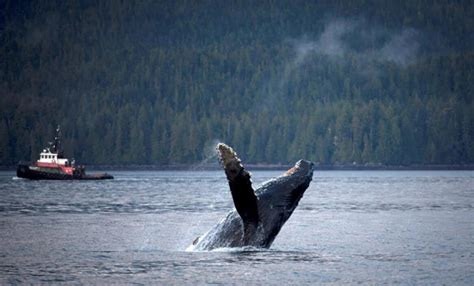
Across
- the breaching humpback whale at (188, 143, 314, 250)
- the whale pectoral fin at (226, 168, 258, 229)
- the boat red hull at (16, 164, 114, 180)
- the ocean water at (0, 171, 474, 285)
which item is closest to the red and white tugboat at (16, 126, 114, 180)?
the boat red hull at (16, 164, 114, 180)

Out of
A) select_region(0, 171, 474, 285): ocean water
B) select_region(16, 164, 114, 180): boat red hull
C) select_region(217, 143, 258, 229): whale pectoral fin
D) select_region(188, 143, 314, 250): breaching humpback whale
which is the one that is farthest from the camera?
select_region(16, 164, 114, 180): boat red hull

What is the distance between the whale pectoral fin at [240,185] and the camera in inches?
1236

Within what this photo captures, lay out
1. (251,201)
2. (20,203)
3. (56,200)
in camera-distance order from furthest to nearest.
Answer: (56,200) → (20,203) → (251,201)

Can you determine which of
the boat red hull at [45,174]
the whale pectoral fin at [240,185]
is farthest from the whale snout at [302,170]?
the boat red hull at [45,174]

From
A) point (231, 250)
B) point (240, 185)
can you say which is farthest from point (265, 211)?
point (240, 185)

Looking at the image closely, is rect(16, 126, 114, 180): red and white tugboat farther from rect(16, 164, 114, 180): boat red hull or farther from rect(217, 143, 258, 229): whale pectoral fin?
rect(217, 143, 258, 229): whale pectoral fin

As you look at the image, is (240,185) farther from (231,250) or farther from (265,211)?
(231,250)

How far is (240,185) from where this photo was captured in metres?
32.3

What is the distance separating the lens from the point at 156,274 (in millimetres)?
37906

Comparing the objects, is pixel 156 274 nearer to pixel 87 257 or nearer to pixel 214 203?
pixel 87 257

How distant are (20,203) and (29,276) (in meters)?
57.6

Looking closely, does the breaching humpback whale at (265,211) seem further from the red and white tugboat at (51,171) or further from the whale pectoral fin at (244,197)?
the red and white tugboat at (51,171)

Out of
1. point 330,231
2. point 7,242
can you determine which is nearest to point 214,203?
point 330,231

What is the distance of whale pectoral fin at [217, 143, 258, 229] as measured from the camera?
3141 centimetres
